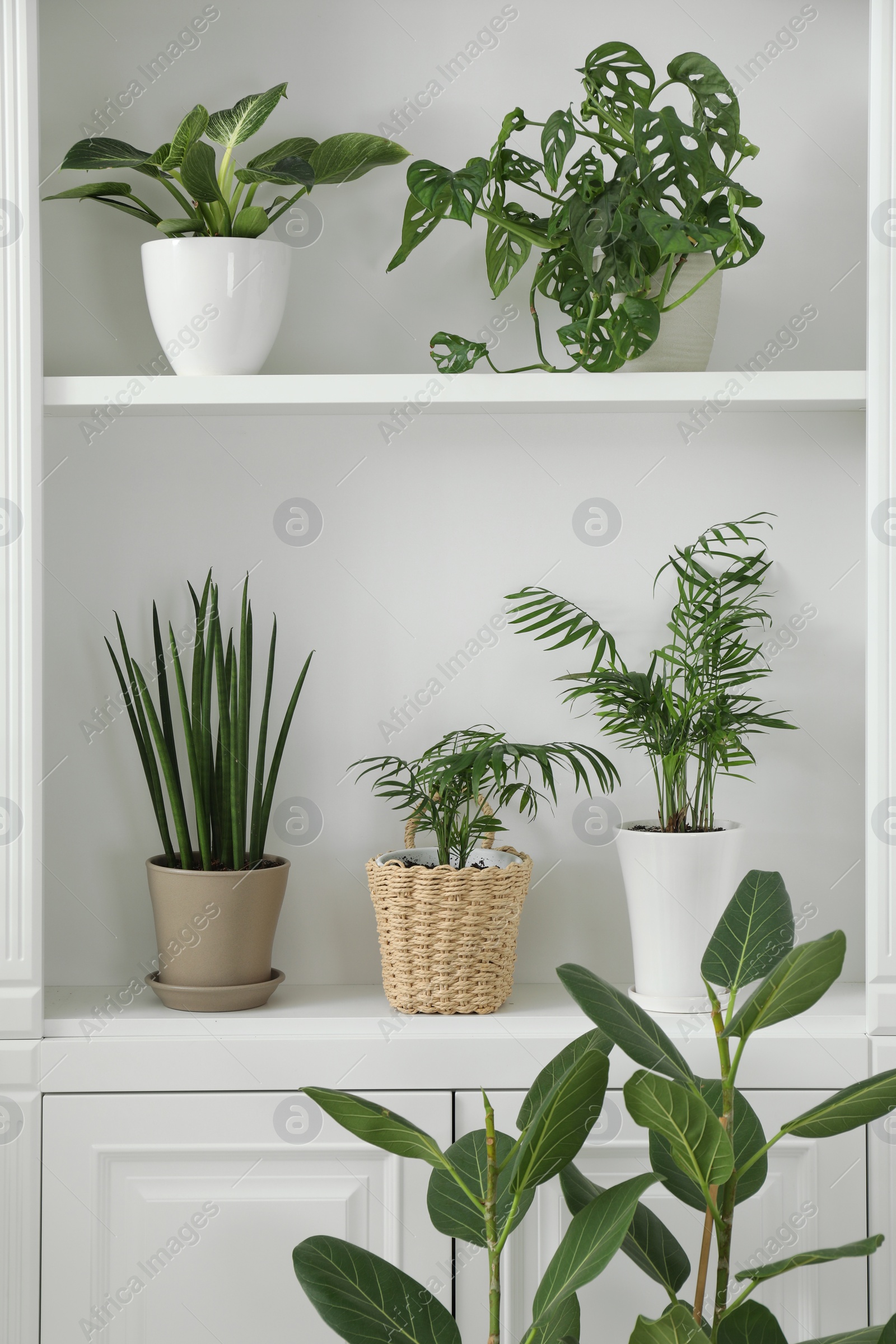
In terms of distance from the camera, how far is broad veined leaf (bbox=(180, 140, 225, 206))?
1.19 metres

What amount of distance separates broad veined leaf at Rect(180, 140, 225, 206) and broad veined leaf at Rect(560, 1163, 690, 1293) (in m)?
1.07

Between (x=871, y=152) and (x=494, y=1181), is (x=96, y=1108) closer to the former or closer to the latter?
(x=494, y=1181)

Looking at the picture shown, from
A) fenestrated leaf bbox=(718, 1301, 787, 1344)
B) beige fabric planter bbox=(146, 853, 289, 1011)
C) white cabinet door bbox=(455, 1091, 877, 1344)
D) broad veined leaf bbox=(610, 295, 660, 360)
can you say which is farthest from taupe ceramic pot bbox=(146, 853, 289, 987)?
broad veined leaf bbox=(610, 295, 660, 360)

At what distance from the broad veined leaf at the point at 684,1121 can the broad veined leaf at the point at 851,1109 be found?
0.09 m

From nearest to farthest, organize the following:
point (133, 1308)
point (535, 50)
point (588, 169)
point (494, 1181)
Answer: point (494, 1181) < point (133, 1308) < point (588, 169) < point (535, 50)

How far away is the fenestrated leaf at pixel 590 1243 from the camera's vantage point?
2.89 feet

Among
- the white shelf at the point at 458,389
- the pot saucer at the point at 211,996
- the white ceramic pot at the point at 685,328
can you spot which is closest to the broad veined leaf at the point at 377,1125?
the pot saucer at the point at 211,996

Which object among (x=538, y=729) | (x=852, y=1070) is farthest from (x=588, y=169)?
(x=852, y=1070)

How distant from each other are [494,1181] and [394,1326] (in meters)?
0.18

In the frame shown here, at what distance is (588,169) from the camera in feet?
4.31

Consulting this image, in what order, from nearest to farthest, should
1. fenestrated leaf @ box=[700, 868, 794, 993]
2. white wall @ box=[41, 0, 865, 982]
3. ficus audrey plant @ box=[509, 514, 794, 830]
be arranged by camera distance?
fenestrated leaf @ box=[700, 868, 794, 993]
ficus audrey plant @ box=[509, 514, 794, 830]
white wall @ box=[41, 0, 865, 982]

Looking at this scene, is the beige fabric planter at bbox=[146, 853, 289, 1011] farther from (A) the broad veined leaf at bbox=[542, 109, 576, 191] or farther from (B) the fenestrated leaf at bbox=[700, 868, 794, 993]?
(A) the broad veined leaf at bbox=[542, 109, 576, 191]

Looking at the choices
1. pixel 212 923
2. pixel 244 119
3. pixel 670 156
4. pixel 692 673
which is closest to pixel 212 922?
pixel 212 923

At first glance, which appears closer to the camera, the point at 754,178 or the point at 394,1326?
the point at 394,1326
